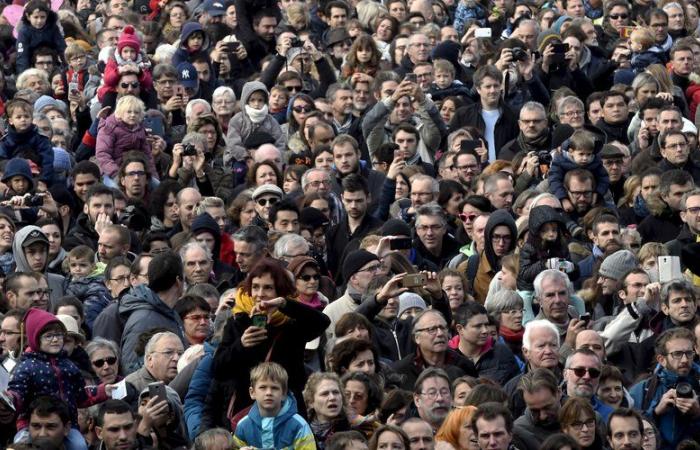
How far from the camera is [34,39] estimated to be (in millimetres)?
23906

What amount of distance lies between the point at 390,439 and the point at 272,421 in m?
0.66

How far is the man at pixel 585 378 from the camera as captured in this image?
50.2 ft

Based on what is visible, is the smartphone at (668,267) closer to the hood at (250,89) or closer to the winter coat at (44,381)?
the winter coat at (44,381)

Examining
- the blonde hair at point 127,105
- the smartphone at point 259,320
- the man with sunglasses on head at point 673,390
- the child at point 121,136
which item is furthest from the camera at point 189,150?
the smartphone at point 259,320

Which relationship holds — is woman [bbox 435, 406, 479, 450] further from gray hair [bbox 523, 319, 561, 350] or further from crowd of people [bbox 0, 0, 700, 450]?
gray hair [bbox 523, 319, 561, 350]

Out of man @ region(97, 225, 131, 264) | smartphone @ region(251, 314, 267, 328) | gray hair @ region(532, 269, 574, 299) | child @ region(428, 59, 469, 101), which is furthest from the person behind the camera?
child @ region(428, 59, 469, 101)

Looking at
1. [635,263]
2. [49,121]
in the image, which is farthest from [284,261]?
[49,121]

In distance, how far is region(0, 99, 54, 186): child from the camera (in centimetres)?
2022

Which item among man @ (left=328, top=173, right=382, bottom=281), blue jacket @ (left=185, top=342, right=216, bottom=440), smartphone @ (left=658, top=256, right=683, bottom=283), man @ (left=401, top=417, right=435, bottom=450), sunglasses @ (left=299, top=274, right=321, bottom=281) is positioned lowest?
man @ (left=328, top=173, right=382, bottom=281)

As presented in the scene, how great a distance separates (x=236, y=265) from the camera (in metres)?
18.3

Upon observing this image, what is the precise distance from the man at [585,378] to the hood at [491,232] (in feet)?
8.33

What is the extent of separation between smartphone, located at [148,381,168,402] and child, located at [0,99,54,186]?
19.5ft

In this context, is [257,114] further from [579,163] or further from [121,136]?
[579,163]

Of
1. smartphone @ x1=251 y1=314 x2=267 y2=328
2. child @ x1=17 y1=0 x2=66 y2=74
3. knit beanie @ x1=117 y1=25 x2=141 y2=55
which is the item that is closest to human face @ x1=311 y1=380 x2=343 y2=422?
smartphone @ x1=251 y1=314 x2=267 y2=328
